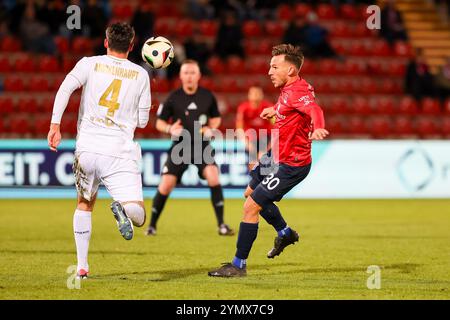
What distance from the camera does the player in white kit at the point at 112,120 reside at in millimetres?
6965

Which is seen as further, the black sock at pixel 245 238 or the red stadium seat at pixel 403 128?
the red stadium seat at pixel 403 128

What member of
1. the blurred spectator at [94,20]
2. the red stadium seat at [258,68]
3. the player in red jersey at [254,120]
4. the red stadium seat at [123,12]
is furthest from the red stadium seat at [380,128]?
the red stadium seat at [123,12]

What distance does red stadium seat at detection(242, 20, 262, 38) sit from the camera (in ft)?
73.4

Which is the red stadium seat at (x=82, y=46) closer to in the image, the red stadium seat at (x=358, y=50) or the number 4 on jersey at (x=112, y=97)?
the red stadium seat at (x=358, y=50)

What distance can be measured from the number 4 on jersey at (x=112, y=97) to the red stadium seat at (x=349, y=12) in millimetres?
17248

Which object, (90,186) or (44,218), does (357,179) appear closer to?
(44,218)

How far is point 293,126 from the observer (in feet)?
25.1

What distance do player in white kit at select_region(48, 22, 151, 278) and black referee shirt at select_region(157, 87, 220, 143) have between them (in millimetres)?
4119

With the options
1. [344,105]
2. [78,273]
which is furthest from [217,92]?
[78,273]

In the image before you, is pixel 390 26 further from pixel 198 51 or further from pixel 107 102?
pixel 107 102

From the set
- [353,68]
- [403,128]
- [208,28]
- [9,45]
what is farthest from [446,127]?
[9,45]

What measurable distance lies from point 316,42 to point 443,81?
3.65 metres

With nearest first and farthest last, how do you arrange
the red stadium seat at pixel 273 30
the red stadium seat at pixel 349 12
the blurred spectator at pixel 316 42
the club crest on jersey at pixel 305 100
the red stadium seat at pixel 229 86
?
the club crest on jersey at pixel 305 100
the red stadium seat at pixel 229 86
the blurred spectator at pixel 316 42
the red stadium seat at pixel 273 30
the red stadium seat at pixel 349 12
